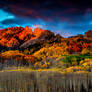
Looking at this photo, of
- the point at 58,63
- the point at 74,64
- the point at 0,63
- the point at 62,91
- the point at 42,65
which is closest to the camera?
the point at 62,91

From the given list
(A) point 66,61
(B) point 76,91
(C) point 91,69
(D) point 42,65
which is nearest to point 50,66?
(D) point 42,65

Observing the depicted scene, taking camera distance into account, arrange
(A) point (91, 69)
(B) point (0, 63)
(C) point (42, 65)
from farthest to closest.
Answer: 1. (B) point (0, 63)
2. (C) point (42, 65)
3. (A) point (91, 69)

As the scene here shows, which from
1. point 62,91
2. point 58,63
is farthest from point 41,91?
point 58,63

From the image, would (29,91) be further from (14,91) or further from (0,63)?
(0,63)

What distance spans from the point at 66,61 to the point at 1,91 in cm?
12992

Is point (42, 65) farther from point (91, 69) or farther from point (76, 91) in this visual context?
point (76, 91)

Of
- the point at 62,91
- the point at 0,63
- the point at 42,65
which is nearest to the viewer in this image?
the point at 62,91

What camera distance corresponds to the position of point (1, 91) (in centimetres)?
3247

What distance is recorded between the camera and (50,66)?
578ft

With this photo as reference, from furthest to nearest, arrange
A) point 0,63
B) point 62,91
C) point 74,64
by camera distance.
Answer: point 0,63 < point 74,64 < point 62,91

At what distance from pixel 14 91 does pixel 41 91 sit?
570 cm

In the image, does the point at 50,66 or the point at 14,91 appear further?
the point at 50,66

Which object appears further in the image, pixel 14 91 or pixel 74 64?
pixel 74 64

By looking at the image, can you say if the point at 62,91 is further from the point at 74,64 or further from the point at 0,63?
the point at 0,63
